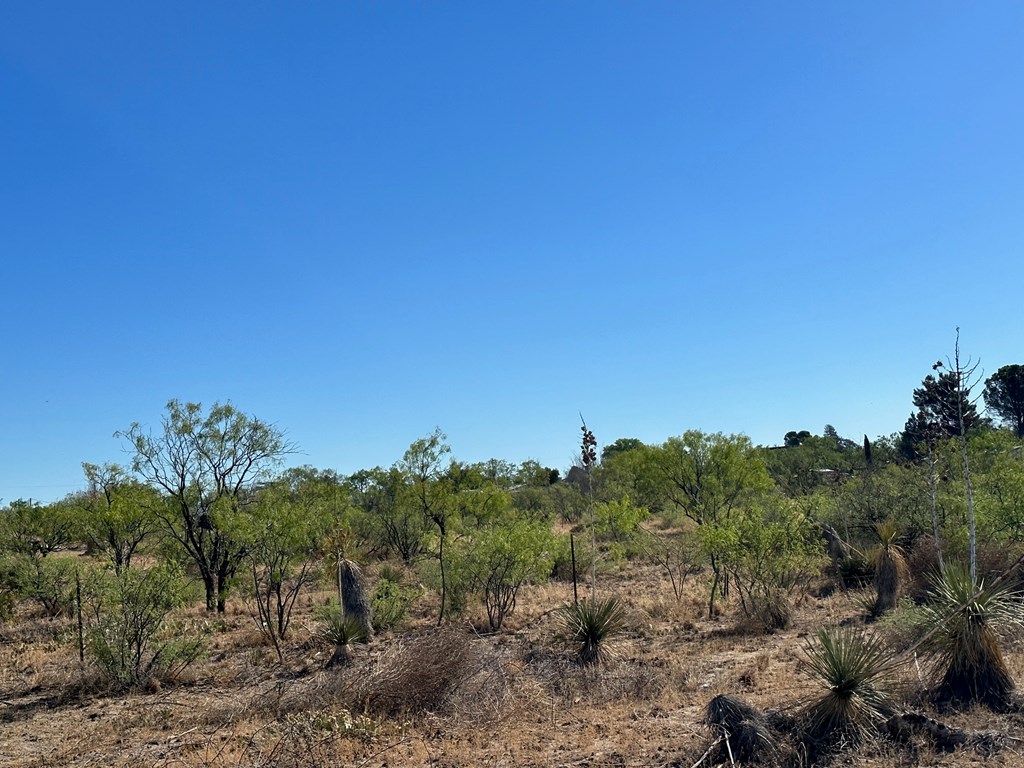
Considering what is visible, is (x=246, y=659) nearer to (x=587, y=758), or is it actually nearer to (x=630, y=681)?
(x=630, y=681)

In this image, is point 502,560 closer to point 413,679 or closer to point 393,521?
point 413,679

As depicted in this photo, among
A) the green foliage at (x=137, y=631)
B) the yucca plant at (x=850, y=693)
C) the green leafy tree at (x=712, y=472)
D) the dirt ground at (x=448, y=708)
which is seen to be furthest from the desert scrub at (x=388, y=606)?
the yucca plant at (x=850, y=693)

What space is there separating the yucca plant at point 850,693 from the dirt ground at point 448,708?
0.31 meters

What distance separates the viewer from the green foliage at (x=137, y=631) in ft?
43.7

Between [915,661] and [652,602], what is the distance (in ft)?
36.7

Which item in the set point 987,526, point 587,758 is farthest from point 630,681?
point 987,526

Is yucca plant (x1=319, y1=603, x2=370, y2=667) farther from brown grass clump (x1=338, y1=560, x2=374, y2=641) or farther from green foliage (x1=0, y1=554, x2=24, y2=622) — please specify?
green foliage (x1=0, y1=554, x2=24, y2=622)

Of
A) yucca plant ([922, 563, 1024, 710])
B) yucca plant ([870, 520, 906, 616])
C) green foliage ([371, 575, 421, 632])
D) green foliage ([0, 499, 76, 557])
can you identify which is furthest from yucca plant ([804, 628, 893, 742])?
A: green foliage ([0, 499, 76, 557])

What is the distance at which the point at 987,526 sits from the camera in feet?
56.1

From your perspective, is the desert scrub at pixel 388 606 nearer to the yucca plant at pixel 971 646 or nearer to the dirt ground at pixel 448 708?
the dirt ground at pixel 448 708

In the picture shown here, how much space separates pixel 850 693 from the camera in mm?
7547

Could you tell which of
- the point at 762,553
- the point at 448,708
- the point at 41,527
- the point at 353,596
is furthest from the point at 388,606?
the point at 41,527

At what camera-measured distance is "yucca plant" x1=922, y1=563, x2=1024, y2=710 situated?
26.3ft

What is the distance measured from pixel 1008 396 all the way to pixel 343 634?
64282mm
